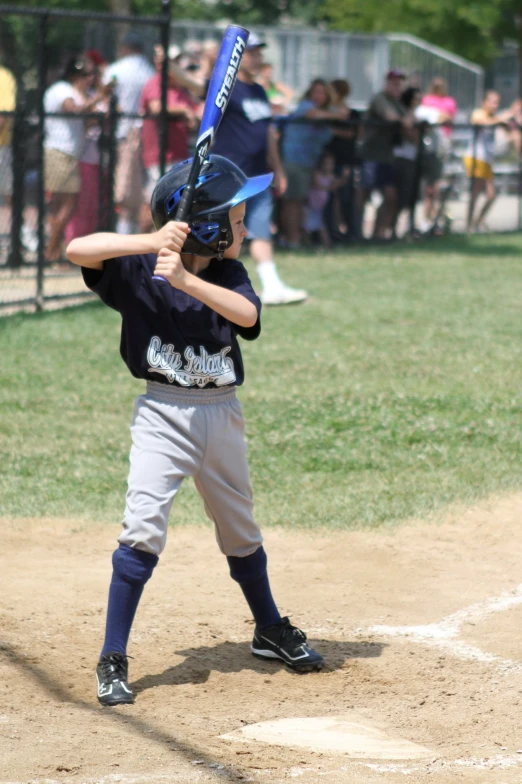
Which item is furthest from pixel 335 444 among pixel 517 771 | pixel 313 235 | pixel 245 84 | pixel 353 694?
pixel 313 235

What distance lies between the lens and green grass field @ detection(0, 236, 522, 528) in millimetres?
5910

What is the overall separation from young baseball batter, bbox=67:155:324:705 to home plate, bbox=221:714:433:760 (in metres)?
0.49

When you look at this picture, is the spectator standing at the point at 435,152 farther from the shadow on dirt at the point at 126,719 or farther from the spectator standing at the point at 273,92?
the shadow on dirt at the point at 126,719

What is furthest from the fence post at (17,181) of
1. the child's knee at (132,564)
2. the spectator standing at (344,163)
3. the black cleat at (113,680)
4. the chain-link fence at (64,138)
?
the black cleat at (113,680)

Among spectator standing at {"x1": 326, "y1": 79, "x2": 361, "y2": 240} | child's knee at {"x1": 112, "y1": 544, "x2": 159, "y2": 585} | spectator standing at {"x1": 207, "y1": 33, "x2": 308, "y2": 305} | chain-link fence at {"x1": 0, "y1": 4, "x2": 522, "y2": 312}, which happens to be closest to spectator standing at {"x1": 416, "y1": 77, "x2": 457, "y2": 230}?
spectator standing at {"x1": 326, "y1": 79, "x2": 361, "y2": 240}

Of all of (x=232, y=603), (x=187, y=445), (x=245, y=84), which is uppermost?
(x=245, y=84)

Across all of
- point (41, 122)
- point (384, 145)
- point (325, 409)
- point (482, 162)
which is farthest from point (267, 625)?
point (482, 162)

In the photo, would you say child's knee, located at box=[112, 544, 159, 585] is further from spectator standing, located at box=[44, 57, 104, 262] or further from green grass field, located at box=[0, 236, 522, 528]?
spectator standing, located at box=[44, 57, 104, 262]

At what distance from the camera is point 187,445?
3771 mm

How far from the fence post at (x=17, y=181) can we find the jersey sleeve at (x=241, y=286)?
6631mm

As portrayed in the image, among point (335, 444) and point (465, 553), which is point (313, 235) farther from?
point (465, 553)

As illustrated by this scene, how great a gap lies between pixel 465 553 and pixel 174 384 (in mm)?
1997

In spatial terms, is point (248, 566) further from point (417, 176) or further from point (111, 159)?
point (417, 176)

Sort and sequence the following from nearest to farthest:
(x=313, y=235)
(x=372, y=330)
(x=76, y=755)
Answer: (x=76, y=755), (x=372, y=330), (x=313, y=235)
